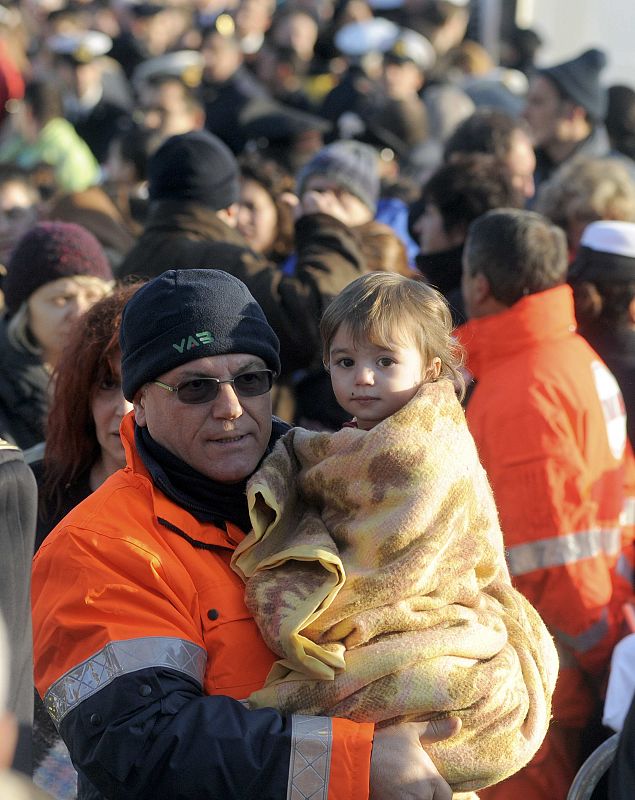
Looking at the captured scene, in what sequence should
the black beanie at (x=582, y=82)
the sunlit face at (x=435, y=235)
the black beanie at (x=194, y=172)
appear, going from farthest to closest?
the black beanie at (x=582, y=82)
the sunlit face at (x=435, y=235)
the black beanie at (x=194, y=172)

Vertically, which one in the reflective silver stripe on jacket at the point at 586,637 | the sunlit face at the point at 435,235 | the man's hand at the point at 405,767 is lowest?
the reflective silver stripe on jacket at the point at 586,637

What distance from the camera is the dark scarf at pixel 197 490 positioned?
8.75 feet

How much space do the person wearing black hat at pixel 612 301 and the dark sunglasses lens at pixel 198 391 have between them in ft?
7.36

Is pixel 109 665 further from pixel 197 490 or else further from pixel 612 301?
pixel 612 301

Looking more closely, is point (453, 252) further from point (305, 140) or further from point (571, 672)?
point (305, 140)

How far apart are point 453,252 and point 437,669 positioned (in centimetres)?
301

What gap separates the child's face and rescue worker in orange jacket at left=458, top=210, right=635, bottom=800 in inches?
49.9

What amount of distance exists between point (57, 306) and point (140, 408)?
1937 millimetres

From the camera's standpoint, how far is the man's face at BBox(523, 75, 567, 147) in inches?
291

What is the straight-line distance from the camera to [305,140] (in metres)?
7.73

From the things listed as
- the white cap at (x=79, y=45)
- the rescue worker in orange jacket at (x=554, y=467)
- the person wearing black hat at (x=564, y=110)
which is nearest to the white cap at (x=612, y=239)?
the rescue worker in orange jacket at (x=554, y=467)

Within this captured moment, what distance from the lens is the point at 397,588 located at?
245cm

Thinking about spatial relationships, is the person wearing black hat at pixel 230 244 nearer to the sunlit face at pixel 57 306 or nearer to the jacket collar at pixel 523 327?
the sunlit face at pixel 57 306

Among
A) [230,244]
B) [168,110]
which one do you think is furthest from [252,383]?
[168,110]
